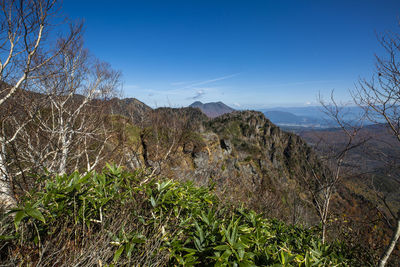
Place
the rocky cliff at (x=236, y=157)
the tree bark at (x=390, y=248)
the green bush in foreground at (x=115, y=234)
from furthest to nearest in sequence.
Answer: the rocky cliff at (x=236, y=157)
the tree bark at (x=390, y=248)
the green bush in foreground at (x=115, y=234)

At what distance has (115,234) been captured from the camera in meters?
2.08

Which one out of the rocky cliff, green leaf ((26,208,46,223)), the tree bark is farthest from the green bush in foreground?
the tree bark

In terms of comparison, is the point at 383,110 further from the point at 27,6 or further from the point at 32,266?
the point at 27,6

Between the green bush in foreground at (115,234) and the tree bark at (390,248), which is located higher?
the green bush in foreground at (115,234)

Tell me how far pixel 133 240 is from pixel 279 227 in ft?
9.92

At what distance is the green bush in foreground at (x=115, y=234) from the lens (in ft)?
5.84

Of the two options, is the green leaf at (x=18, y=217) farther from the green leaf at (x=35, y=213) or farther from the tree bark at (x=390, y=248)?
the tree bark at (x=390, y=248)

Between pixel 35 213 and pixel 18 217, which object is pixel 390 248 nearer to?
pixel 35 213

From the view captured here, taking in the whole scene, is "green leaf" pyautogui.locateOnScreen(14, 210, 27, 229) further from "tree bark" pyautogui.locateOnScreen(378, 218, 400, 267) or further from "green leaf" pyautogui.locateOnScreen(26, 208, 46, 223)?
"tree bark" pyautogui.locateOnScreen(378, 218, 400, 267)

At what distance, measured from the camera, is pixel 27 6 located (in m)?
4.21

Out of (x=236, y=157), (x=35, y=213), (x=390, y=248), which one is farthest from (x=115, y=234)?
(x=236, y=157)

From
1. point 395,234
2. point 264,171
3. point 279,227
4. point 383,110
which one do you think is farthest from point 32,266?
point 264,171

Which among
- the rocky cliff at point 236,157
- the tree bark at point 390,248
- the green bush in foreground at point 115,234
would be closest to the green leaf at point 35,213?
the green bush in foreground at point 115,234

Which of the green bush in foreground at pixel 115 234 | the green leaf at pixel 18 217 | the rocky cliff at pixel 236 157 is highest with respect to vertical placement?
the green leaf at pixel 18 217
